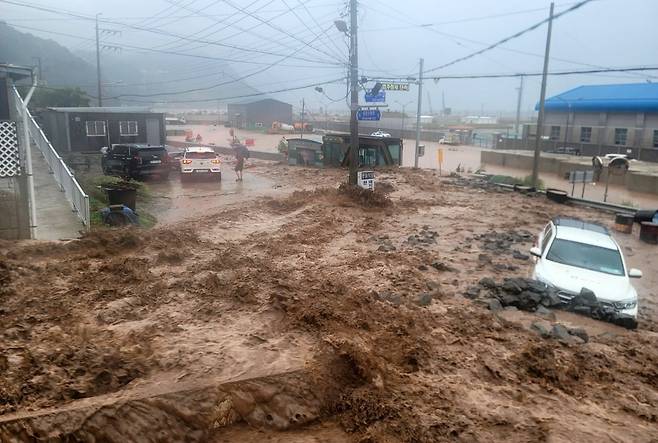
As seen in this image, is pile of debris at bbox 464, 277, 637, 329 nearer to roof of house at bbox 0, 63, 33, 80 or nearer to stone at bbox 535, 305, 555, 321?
stone at bbox 535, 305, 555, 321

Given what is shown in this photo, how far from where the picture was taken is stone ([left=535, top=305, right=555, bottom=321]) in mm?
9016

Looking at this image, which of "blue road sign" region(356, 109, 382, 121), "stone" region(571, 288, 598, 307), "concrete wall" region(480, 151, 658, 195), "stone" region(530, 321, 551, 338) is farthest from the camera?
"concrete wall" region(480, 151, 658, 195)

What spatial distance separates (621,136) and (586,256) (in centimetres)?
3662

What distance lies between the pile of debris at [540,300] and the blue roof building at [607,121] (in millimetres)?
35192

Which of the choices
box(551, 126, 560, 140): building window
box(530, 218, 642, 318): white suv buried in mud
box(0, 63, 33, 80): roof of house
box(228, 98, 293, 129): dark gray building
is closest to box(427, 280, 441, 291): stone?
box(530, 218, 642, 318): white suv buried in mud

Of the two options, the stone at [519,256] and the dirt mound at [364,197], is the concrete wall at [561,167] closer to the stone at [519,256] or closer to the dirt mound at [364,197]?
the dirt mound at [364,197]

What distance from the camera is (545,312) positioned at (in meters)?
9.16

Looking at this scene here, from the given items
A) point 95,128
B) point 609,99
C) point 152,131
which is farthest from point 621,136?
point 95,128

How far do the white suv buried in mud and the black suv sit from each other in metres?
17.9

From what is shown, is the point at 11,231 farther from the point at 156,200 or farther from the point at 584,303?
the point at 584,303

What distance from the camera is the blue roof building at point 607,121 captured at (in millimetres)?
39562

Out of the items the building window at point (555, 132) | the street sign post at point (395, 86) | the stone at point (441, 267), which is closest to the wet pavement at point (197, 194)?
the street sign post at point (395, 86)

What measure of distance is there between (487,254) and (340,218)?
5.52 metres

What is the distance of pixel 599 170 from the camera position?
30219 millimetres
